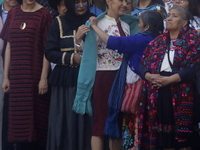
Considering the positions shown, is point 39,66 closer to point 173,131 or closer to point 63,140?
point 63,140

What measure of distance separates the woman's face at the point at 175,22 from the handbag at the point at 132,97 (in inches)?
21.9

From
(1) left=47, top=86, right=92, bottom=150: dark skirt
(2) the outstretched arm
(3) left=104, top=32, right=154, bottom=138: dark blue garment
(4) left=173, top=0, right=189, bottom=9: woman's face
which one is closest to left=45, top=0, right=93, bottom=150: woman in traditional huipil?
(1) left=47, top=86, right=92, bottom=150: dark skirt

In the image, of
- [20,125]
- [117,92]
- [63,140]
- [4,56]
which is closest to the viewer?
[117,92]

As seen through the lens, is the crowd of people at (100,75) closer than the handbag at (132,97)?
Yes

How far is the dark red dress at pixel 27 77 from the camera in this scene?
4.27 m

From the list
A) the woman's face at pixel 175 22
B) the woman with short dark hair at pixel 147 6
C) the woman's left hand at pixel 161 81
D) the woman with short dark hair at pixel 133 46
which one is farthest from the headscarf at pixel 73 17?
the woman's left hand at pixel 161 81

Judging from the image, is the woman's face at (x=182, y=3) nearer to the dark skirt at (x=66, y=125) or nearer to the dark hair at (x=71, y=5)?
the dark hair at (x=71, y=5)

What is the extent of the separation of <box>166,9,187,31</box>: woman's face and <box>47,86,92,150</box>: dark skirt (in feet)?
3.77

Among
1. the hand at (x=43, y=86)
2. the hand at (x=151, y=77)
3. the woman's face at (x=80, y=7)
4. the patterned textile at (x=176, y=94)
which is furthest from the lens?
the hand at (x=43, y=86)

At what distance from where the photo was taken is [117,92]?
373 cm

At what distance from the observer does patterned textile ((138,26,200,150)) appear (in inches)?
130

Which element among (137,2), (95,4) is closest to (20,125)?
(95,4)

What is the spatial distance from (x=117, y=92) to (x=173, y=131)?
68cm

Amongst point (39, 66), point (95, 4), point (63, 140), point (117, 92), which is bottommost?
point (63, 140)
